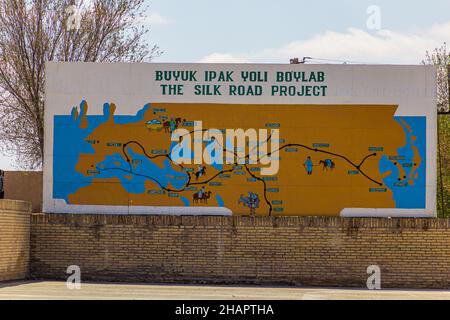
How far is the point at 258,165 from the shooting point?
28.2m

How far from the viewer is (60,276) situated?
27.7 metres

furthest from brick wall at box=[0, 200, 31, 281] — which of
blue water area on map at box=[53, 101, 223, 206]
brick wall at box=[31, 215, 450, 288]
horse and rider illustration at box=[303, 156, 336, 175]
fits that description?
horse and rider illustration at box=[303, 156, 336, 175]

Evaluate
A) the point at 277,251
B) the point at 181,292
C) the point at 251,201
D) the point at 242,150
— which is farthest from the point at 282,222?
the point at 181,292

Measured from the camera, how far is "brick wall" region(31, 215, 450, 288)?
27328mm

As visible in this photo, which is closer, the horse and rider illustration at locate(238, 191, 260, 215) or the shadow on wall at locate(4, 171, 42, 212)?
the horse and rider illustration at locate(238, 191, 260, 215)

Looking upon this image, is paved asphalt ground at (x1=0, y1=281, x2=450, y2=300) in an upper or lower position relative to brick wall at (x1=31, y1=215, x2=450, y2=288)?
lower

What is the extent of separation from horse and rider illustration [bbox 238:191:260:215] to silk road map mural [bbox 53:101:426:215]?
26 mm

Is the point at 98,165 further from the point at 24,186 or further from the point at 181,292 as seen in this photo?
the point at 24,186

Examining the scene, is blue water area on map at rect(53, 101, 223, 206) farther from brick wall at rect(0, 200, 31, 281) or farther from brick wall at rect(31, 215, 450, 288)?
brick wall at rect(0, 200, 31, 281)

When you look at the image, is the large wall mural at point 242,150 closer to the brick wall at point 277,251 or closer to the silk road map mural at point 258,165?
the silk road map mural at point 258,165

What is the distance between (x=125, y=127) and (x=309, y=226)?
17.9 ft

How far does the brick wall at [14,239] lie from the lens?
26000mm

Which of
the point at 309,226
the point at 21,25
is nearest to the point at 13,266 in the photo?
the point at 309,226

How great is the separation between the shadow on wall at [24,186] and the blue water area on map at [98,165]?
26.3ft
